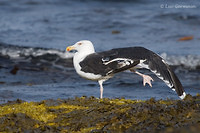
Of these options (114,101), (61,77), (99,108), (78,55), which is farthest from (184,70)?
(99,108)

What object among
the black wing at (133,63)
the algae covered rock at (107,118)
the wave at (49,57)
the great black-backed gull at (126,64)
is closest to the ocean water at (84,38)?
the wave at (49,57)

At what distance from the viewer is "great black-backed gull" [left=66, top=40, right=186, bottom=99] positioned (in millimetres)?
6637

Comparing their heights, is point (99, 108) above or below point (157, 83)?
above

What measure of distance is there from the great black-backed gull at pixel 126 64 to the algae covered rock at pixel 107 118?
0.95 metres

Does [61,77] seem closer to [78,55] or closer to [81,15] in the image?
[78,55]

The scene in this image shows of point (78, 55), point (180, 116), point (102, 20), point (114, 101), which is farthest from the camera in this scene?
point (102, 20)

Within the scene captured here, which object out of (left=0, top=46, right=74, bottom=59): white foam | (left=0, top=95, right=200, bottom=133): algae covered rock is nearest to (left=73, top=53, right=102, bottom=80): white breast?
(left=0, top=95, right=200, bottom=133): algae covered rock

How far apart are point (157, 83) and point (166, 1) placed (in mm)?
9732

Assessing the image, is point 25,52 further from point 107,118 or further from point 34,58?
point 107,118

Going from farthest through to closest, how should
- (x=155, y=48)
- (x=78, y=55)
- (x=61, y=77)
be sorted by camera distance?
1. (x=155, y=48)
2. (x=61, y=77)
3. (x=78, y=55)

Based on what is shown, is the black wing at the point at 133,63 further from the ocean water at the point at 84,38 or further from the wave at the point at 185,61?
the wave at the point at 185,61

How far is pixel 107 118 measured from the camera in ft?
16.7

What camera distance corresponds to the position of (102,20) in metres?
16.9

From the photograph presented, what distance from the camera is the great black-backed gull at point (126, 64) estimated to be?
6637 millimetres
